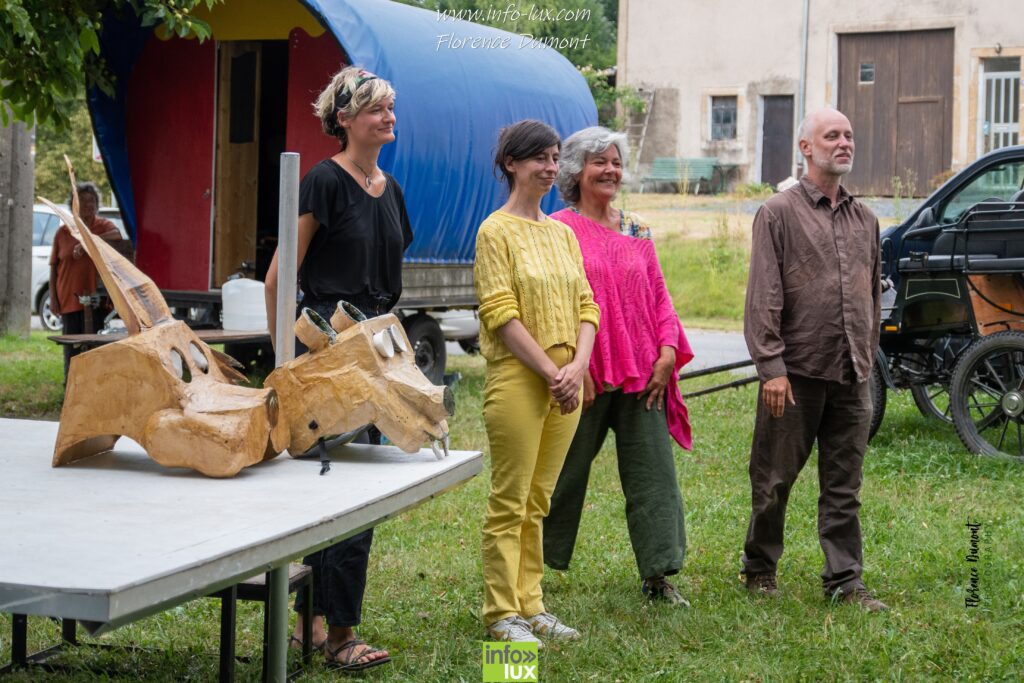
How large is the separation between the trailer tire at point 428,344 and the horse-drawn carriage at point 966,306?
3.72 metres

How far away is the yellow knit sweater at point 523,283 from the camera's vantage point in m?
4.38

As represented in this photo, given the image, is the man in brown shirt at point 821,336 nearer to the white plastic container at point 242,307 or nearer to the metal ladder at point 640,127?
the white plastic container at point 242,307

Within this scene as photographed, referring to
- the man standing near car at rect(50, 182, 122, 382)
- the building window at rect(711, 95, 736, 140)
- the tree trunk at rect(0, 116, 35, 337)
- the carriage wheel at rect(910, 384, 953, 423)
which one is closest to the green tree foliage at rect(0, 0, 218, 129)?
the man standing near car at rect(50, 182, 122, 382)

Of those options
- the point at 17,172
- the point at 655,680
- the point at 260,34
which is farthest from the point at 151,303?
the point at 17,172

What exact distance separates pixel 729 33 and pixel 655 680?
82.9 ft

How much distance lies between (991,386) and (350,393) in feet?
19.0

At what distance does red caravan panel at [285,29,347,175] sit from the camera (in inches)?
400

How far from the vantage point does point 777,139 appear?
2873cm

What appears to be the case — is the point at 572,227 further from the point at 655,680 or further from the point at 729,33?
the point at 729,33

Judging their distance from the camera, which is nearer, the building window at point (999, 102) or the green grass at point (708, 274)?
the green grass at point (708, 274)

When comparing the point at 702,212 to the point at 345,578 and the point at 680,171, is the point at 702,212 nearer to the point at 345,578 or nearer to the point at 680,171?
the point at 680,171

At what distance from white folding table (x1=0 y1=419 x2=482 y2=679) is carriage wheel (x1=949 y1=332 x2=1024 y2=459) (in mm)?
5115

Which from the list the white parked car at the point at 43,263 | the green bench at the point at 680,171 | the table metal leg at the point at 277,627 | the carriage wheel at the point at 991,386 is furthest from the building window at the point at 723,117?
the table metal leg at the point at 277,627

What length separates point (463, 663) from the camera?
441cm
